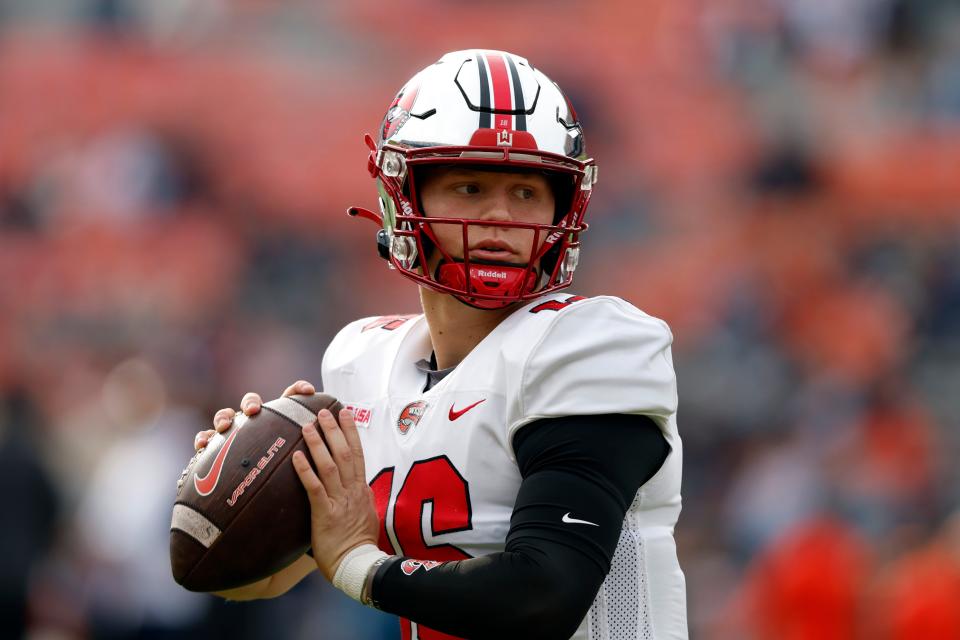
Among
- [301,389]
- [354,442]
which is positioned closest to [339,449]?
[354,442]

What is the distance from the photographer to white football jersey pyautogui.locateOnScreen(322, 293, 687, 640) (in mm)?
2195

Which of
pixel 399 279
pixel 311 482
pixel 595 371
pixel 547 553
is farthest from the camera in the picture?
pixel 399 279

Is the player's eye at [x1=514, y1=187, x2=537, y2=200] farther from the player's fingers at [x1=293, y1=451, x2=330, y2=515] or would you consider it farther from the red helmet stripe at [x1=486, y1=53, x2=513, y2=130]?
the player's fingers at [x1=293, y1=451, x2=330, y2=515]

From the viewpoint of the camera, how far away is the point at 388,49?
35.0 feet

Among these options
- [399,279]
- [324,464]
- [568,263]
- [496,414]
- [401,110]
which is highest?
[401,110]

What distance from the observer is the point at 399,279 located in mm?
9117

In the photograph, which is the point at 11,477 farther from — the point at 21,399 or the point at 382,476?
the point at 382,476

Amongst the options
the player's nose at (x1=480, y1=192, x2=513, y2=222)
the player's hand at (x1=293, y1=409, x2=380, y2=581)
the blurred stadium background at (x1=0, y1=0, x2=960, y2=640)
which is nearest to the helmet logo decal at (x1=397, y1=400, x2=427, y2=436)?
the player's hand at (x1=293, y1=409, x2=380, y2=581)

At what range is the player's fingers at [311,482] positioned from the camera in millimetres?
2299

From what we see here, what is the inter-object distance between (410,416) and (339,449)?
0.17 metres

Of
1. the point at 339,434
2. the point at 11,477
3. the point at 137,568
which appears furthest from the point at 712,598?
the point at 339,434

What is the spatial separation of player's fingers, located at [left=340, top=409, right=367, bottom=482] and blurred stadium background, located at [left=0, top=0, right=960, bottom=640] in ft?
11.7

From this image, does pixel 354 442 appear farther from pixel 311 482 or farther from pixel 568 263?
pixel 568 263

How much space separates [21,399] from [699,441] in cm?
388
